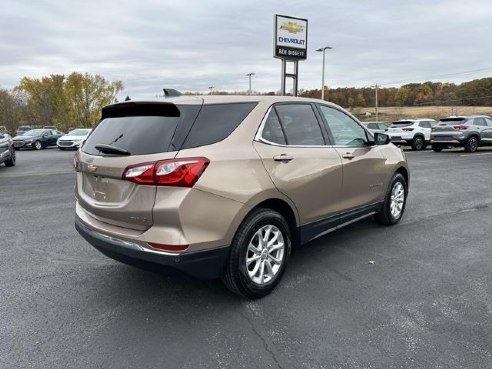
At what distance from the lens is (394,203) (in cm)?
568

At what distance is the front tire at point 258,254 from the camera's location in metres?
3.23

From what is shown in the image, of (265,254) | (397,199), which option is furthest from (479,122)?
(265,254)

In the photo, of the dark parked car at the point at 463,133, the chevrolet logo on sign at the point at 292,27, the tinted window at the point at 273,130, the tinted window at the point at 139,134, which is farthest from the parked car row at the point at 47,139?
the tinted window at the point at 273,130

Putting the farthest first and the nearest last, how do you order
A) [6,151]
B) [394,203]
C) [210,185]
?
[6,151] < [394,203] < [210,185]

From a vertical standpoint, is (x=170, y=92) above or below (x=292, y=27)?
below

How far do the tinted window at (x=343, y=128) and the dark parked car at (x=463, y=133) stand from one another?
1523cm

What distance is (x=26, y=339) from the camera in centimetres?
290

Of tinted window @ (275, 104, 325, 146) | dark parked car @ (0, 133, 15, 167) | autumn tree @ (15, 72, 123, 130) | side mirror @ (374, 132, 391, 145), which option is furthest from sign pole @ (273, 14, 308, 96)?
autumn tree @ (15, 72, 123, 130)

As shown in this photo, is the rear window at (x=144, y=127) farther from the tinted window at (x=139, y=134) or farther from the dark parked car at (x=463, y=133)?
the dark parked car at (x=463, y=133)

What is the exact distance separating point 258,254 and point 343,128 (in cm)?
202

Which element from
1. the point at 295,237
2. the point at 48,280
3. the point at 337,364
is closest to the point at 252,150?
the point at 295,237

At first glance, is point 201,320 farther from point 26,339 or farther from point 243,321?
point 26,339

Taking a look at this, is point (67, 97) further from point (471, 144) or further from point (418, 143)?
point (471, 144)

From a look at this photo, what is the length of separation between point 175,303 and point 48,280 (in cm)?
141
